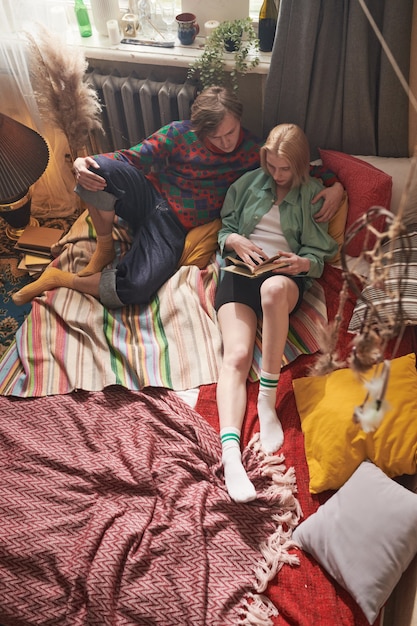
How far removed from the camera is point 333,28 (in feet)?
6.39

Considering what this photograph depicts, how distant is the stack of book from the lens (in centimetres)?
246

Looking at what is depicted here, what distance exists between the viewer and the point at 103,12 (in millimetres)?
2344

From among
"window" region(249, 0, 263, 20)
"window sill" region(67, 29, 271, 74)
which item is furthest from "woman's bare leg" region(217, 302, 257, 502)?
"window" region(249, 0, 263, 20)

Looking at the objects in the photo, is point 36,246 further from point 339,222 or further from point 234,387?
point 339,222

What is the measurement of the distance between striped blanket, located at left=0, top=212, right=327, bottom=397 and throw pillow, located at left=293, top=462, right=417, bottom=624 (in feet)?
1.75

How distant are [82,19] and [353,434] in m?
2.08

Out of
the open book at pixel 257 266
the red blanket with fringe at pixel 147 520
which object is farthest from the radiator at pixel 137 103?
the red blanket with fringe at pixel 147 520

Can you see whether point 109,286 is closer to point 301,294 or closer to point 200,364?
point 200,364

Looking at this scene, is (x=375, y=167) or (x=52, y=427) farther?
(x=375, y=167)

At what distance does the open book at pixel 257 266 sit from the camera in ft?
5.89

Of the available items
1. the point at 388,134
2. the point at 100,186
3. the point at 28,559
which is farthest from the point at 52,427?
the point at 388,134

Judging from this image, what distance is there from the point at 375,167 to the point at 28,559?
176 centimetres

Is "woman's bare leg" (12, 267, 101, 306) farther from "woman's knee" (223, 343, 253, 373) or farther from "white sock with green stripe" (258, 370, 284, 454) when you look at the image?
"white sock with green stripe" (258, 370, 284, 454)

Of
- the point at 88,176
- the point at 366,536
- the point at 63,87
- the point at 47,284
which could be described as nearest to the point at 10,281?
the point at 47,284
